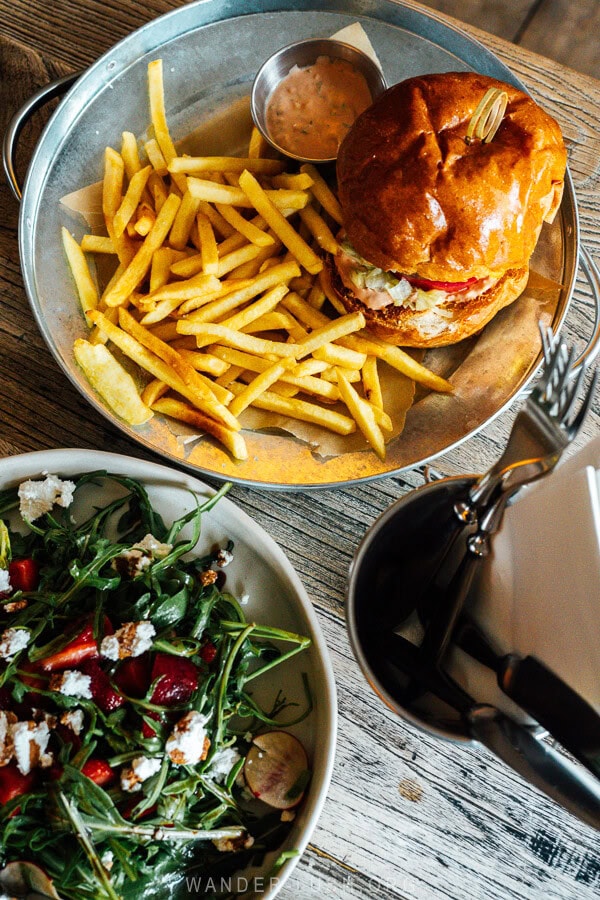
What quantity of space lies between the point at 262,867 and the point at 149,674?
0.54 metres

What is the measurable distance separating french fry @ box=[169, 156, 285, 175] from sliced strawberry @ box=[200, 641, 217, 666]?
1.37 meters

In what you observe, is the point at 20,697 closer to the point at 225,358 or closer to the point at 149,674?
the point at 149,674

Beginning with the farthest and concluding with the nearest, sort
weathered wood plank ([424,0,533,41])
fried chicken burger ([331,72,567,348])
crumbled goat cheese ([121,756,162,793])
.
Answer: weathered wood plank ([424,0,533,41])
fried chicken burger ([331,72,567,348])
crumbled goat cheese ([121,756,162,793])

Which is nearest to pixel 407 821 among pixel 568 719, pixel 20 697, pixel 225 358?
pixel 568 719

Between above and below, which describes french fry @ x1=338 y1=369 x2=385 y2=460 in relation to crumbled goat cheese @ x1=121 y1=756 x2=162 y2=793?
above

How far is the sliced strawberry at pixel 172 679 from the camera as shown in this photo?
66.0 inches

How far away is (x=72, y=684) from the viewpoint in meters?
1.63

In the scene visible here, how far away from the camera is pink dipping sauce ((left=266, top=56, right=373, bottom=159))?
2.35m

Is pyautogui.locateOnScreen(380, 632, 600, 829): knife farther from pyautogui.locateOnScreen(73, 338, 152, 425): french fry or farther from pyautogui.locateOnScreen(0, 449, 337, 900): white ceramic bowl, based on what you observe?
pyautogui.locateOnScreen(73, 338, 152, 425): french fry

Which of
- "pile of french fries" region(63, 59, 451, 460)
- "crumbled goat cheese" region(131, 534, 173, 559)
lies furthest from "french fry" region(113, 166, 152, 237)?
"crumbled goat cheese" region(131, 534, 173, 559)

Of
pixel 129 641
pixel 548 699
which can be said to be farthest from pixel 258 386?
pixel 548 699

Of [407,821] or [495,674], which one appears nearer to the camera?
[495,674]

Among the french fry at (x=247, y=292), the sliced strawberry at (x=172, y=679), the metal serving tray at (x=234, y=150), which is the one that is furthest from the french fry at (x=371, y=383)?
the sliced strawberry at (x=172, y=679)

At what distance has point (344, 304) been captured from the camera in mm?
2199
